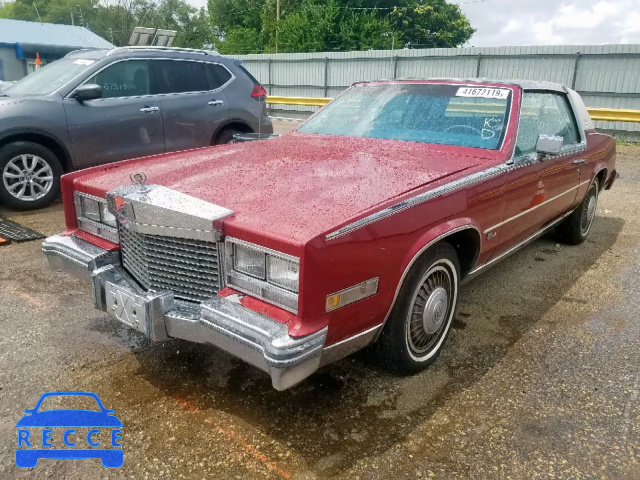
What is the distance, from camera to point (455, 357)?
3.07m

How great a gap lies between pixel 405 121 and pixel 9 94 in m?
4.81

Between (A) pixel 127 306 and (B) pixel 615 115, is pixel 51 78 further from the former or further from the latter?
(B) pixel 615 115

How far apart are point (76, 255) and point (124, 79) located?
3925mm

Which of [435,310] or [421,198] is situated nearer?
[421,198]

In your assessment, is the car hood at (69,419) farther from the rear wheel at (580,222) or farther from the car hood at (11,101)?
the rear wheel at (580,222)

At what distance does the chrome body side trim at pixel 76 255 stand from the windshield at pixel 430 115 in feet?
6.16

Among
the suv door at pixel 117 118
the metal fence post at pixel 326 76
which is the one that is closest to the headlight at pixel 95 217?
the suv door at pixel 117 118

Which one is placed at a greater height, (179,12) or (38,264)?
(179,12)

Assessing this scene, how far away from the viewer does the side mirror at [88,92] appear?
5633 millimetres

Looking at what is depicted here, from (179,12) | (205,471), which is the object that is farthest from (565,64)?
(179,12)

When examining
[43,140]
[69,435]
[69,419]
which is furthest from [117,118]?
[69,435]

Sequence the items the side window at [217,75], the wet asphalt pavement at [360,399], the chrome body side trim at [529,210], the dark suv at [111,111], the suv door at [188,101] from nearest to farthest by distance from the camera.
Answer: the wet asphalt pavement at [360,399] → the chrome body side trim at [529,210] → the dark suv at [111,111] → the suv door at [188,101] → the side window at [217,75]

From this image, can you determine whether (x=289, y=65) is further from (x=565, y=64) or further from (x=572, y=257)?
(x=572, y=257)

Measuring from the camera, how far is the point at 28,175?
564cm
